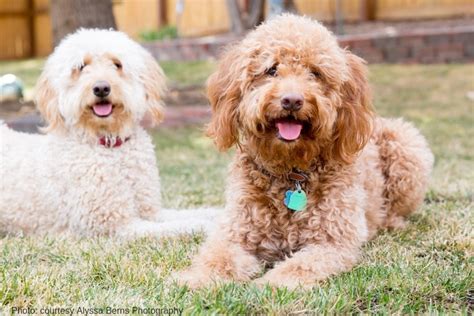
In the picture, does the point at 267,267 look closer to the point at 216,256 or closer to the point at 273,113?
the point at 216,256

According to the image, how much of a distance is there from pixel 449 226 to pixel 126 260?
206cm

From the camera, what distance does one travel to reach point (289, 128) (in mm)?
3773

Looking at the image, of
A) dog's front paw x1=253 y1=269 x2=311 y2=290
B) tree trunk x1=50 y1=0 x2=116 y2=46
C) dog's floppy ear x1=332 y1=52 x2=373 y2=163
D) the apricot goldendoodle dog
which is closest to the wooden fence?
tree trunk x1=50 y1=0 x2=116 y2=46

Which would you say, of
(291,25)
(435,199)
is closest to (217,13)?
(435,199)

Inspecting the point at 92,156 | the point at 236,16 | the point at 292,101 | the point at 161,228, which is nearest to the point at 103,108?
the point at 92,156

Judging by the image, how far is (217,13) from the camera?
63.6 feet

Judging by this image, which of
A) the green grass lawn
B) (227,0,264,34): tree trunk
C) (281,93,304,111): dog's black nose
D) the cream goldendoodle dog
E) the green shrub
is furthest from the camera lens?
the green shrub

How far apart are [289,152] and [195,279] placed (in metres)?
0.82

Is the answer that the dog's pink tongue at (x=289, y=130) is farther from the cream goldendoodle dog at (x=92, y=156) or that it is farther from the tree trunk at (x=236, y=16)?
the tree trunk at (x=236, y=16)

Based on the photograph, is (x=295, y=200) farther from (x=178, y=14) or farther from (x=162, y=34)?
(x=162, y=34)

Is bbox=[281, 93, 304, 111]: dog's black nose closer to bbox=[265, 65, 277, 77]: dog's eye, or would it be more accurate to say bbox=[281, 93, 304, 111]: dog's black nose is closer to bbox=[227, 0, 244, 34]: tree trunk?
bbox=[265, 65, 277, 77]: dog's eye

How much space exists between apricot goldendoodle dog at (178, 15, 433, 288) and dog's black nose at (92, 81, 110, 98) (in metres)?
0.96

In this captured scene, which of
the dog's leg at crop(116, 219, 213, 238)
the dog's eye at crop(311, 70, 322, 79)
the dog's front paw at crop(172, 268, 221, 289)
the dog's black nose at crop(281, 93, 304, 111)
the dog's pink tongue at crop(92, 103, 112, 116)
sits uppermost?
the dog's eye at crop(311, 70, 322, 79)

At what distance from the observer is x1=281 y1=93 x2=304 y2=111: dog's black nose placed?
3648mm
